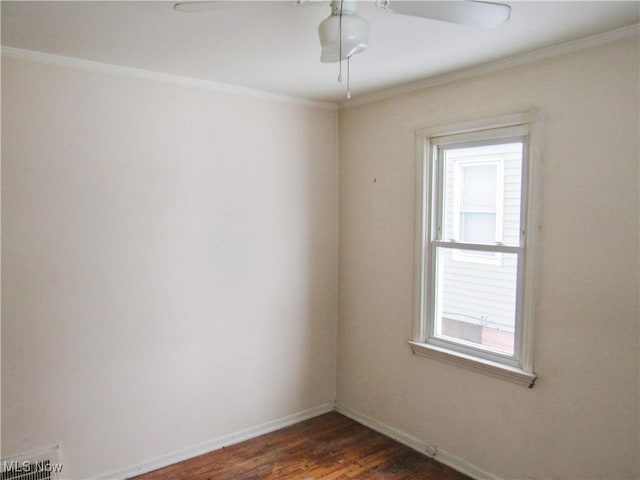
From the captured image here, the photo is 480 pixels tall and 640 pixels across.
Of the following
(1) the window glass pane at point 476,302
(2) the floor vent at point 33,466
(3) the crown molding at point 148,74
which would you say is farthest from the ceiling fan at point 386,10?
(2) the floor vent at point 33,466

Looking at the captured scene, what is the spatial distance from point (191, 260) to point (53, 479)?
58.2 inches

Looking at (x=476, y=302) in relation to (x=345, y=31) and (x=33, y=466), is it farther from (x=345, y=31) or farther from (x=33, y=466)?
(x=33, y=466)

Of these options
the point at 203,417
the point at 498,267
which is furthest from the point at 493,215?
the point at 203,417

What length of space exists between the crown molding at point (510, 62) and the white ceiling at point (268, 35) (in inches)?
1.9

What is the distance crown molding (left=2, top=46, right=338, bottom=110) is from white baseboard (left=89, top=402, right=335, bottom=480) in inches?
96.3

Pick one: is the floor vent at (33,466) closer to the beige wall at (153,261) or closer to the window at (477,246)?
the beige wall at (153,261)

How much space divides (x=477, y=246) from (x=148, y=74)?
233 centimetres

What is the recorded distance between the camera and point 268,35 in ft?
7.34

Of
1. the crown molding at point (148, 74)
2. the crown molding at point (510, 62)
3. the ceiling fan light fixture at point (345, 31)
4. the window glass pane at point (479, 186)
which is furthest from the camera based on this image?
the window glass pane at point (479, 186)

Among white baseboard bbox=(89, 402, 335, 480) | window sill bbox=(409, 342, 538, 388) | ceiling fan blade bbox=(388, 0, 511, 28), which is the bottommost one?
white baseboard bbox=(89, 402, 335, 480)

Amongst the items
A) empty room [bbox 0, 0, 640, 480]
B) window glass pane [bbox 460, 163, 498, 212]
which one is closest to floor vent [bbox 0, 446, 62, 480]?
empty room [bbox 0, 0, 640, 480]

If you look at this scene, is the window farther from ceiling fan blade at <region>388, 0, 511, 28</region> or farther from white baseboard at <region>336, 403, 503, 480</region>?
ceiling fan blade at <region>388, 0, 511, 28</region>

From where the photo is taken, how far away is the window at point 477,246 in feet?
8.57

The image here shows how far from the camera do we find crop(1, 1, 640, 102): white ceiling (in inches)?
77.2
